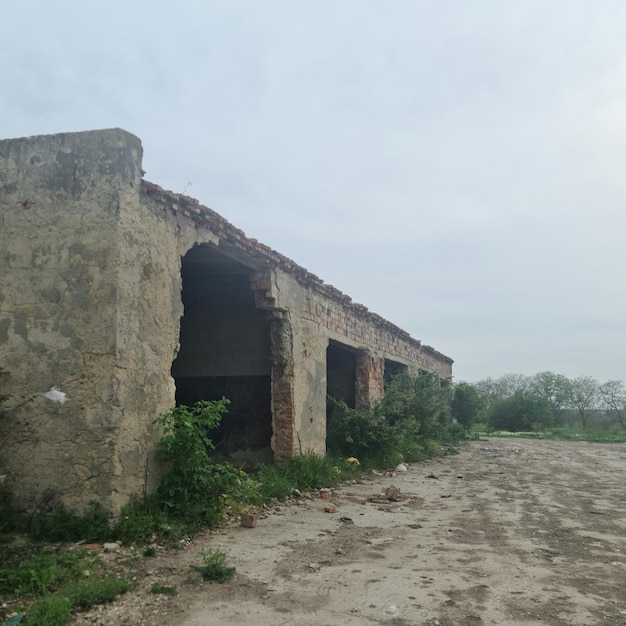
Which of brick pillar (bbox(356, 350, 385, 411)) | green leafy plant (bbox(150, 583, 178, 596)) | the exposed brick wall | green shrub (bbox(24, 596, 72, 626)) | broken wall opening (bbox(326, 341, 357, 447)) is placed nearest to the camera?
green shrub (bbox(24, 596, 72, 626))

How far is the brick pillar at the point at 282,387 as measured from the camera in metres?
9.03

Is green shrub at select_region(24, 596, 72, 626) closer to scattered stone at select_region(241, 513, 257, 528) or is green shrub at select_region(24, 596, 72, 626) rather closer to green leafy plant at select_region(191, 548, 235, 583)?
green leafy plant at select_region(191, 548, 235, 583)

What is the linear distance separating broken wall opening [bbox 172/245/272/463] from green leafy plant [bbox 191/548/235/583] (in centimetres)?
528

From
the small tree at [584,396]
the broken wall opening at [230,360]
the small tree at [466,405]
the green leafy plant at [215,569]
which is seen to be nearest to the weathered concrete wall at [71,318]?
the green leafy plant at [215,569]

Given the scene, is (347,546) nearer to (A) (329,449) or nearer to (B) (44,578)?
(B) (44,578)

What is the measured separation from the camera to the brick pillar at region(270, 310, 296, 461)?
9031 millimetres

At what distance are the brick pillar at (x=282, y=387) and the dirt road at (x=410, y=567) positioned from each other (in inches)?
46.6

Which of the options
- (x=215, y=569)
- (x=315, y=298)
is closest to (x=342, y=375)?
(x=315, y=298)

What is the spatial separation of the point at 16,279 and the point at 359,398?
892 centimetres

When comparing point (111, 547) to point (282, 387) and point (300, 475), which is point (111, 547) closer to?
point (300, 475)

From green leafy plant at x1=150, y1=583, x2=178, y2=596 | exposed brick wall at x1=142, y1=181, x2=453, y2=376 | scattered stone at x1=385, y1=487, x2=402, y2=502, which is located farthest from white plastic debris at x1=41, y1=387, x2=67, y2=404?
scattered stone at x1=385, y1=487, x2=402, y2=502

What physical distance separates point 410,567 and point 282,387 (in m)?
4.62

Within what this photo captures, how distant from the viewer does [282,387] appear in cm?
912

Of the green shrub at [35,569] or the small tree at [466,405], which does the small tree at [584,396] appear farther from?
the green shrub at [35,569]
